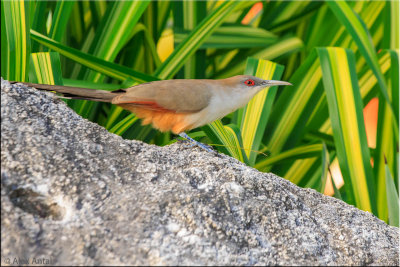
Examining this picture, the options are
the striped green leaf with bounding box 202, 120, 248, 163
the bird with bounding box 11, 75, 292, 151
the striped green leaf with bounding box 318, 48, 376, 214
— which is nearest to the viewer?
the bird with bounding box 11, 75, 292, 151

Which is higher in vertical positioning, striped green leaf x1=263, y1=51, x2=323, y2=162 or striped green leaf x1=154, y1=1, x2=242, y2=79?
striped green leaf x1=154, y1=1, x2=242, y2=79

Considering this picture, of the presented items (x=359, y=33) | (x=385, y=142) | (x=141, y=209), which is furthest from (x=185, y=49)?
(x=141, y=209)

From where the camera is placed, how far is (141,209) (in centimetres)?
112

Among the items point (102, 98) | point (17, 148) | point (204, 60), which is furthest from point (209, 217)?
point (204, 60)

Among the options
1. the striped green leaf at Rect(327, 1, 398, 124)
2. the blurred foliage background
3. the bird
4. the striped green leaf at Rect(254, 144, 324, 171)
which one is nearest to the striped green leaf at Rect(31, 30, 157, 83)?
the blurred foliage background

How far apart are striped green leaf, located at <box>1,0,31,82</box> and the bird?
54cm

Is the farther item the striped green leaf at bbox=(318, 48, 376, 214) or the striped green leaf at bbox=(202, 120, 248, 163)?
the striped green leaf at bbox=(318, 48, 376, 214)

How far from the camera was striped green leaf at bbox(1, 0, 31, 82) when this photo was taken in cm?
218

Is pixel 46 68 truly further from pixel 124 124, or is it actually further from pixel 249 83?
pixel 249 83

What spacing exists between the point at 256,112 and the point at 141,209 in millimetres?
1373

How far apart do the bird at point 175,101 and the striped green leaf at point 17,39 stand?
1.79 feet

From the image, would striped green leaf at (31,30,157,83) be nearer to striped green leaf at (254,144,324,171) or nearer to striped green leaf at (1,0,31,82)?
striped green leaf at (1,0,31,82)

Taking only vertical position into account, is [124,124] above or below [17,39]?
below

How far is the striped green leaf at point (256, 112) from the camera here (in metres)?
2.32
